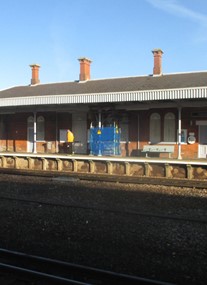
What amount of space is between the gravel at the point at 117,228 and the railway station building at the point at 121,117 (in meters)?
10.4

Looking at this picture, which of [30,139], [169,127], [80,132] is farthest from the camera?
[30,139]

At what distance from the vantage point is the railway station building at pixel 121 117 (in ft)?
74.6

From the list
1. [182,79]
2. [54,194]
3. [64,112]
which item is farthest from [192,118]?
[54,194]

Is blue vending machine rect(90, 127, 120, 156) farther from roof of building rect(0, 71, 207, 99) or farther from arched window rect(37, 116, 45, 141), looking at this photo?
arched window rect(37, 116, 45, 141)

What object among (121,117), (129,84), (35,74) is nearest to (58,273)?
(121,117)

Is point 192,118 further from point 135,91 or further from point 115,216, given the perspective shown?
point 115,216

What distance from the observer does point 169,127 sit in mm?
24594

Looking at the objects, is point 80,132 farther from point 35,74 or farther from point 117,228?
point 117,228

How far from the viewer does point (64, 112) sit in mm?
28031

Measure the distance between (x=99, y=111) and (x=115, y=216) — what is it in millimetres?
16110

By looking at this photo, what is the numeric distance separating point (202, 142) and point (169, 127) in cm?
223

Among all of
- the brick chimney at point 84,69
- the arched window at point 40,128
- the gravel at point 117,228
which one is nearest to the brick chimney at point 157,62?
the brick chimney at point 84,69

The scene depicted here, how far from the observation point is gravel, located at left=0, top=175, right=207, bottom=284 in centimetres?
582

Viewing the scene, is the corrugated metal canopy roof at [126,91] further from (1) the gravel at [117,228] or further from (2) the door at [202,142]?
(1) the gravel at [117,228]
